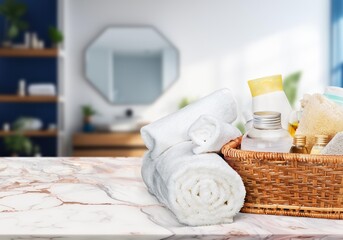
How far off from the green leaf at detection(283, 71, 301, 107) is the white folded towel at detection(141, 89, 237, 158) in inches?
166

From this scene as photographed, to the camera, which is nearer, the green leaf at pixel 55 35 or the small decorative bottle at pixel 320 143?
the small decorative bottle at pixel 320 143

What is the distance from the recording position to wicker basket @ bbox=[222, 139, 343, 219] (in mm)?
860

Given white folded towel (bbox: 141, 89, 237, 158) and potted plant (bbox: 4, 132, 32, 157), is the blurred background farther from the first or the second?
white folded towel (bbox: 141, 89, 237, 158)

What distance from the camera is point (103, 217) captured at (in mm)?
864

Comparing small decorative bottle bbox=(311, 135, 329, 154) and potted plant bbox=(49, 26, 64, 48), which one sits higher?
potted plant bbox=(49, 26, 64, 48)

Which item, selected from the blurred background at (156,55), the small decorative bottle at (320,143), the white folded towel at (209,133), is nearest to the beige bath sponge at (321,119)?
the small decorative bottle at (320,143)

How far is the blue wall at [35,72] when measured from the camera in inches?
202

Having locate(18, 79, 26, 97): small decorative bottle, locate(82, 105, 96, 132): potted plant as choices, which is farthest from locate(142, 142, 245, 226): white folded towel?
locate(82, 105, 96, 132): potted plant

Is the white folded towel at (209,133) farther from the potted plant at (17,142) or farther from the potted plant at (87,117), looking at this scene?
the potted plant at (87,117)

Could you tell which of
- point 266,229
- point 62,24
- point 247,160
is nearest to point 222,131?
point 247,160

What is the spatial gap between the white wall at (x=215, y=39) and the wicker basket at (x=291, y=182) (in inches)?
176

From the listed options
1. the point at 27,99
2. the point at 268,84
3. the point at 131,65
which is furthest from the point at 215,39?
the point at 268,84

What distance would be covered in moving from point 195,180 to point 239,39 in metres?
4.69

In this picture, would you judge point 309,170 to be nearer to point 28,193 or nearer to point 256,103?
point 256,103
